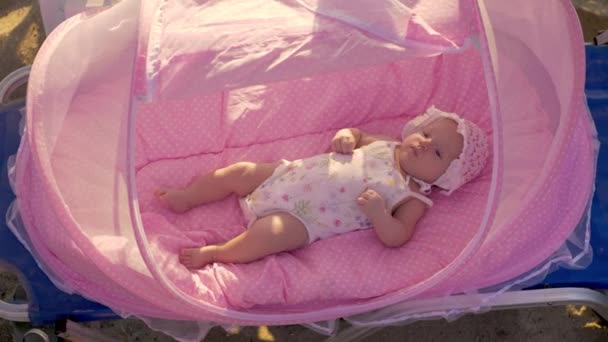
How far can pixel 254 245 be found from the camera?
4.68 ft

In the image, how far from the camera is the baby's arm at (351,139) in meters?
1.56

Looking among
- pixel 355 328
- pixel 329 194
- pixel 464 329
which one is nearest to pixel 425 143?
pixel 329 194

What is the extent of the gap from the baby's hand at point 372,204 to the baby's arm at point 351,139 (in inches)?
6.1

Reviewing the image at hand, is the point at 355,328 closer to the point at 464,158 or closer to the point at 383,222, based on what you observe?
the point at 383,222

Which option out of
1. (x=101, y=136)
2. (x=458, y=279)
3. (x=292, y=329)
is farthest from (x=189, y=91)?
(x=292, y=329)

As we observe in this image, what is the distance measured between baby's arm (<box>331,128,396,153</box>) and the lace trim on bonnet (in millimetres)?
141

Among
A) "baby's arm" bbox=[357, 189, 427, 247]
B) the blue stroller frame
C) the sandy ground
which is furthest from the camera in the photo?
the sandy ground

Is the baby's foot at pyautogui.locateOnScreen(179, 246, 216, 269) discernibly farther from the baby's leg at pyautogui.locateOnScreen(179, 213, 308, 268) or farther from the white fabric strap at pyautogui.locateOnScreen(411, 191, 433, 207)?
the white fabric strap at pyautogui.locateOnScreen(411, 191, 433, 207)

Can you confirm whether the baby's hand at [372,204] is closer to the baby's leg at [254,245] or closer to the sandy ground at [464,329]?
the baby's leg at [254,245]

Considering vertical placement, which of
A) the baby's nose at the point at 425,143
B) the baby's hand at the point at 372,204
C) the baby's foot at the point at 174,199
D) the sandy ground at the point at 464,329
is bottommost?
the sandy ground at the point at 464,329

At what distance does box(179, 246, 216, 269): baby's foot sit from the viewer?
1.39m

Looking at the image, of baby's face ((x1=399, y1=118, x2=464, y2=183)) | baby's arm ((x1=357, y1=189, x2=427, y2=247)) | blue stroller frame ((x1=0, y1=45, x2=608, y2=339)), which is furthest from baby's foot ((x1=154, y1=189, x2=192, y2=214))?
baby's face ((x1=399, y1=118, x2=464, y2=183))

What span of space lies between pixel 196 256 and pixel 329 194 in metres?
0.35

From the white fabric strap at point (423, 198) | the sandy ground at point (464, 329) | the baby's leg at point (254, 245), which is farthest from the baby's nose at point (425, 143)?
the sandy ground at point (464, 329)
